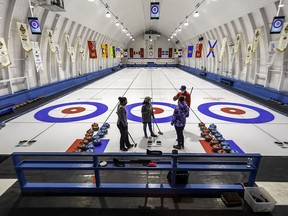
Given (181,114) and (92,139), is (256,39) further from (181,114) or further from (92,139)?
(92,139)

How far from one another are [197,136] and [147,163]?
139 inches

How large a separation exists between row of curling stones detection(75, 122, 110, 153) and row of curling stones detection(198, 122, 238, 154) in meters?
3.70

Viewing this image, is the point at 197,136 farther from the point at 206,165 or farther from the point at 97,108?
the point at 97,108

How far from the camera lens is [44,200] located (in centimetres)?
393

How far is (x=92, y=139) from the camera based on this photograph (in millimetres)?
6637

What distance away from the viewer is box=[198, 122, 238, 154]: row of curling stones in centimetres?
585

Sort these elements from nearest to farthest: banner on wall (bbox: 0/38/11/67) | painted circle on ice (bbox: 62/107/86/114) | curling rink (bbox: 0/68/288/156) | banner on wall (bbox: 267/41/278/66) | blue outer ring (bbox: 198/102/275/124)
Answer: curling rink (bbox: 0/68/288/156)
blue outer ring (bbox: 198/102/275/124)
banner on wall (bbox: 0/38/11/67)
painted circle on ice (bbox: 62/107/86/114)
banner on wall (bbox: 267/41/278/66)

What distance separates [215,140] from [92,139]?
4.20 meters

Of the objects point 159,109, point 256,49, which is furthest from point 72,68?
point 256,49

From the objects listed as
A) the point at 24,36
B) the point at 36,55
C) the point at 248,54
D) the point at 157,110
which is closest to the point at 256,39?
the point at 248,54

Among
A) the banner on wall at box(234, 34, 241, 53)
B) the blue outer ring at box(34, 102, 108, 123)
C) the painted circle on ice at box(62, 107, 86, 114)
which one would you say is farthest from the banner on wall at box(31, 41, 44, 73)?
the banner on wall at box(234, 34, 241, 53)

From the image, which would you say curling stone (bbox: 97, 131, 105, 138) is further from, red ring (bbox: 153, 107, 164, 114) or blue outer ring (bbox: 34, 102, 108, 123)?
red ring (bbox: 153, 107, 164, 114)

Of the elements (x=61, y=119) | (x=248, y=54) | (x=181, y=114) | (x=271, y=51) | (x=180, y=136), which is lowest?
(x=61, y=119)

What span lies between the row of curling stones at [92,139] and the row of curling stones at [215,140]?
3704mm
